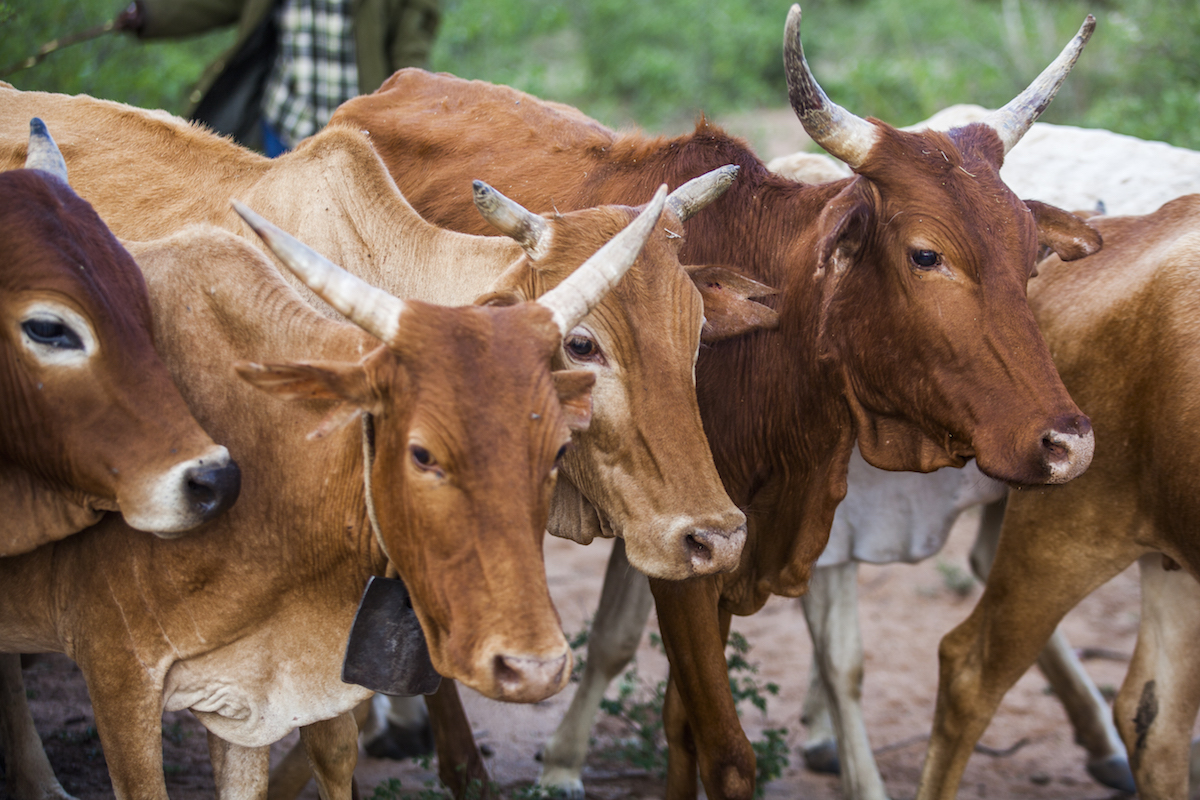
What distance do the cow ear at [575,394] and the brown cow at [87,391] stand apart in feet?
2.54

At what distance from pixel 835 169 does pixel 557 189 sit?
5.06 feet

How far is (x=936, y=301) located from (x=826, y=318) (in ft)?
1.17

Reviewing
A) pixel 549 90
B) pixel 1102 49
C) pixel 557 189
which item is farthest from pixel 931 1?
pixel 557 189

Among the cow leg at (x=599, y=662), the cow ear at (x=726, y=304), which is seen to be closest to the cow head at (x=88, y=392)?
the cow ear at (x=726, y=304)

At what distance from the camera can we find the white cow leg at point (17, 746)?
3789 mm

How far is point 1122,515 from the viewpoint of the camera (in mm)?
3654

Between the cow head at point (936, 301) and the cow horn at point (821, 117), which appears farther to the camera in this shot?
the cow horn at point (821, 117)

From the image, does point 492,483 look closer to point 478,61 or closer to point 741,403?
point 741,403

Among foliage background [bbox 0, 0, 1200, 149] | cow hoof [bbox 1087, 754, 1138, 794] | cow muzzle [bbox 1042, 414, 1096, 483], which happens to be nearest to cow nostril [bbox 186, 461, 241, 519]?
cow muzzle [bbox 1042, 414, 1096, 483]

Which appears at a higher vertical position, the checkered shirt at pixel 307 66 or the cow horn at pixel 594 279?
the cow horn at pixel 594 279

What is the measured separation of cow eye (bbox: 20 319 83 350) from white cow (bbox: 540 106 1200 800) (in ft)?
7.54

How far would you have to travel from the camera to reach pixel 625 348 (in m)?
2.97

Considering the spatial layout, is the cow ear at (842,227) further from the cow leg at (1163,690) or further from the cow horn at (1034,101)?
the cow leg at (1163,690)

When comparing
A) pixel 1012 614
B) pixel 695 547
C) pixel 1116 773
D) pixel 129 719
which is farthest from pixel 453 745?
pixel 1116 773
